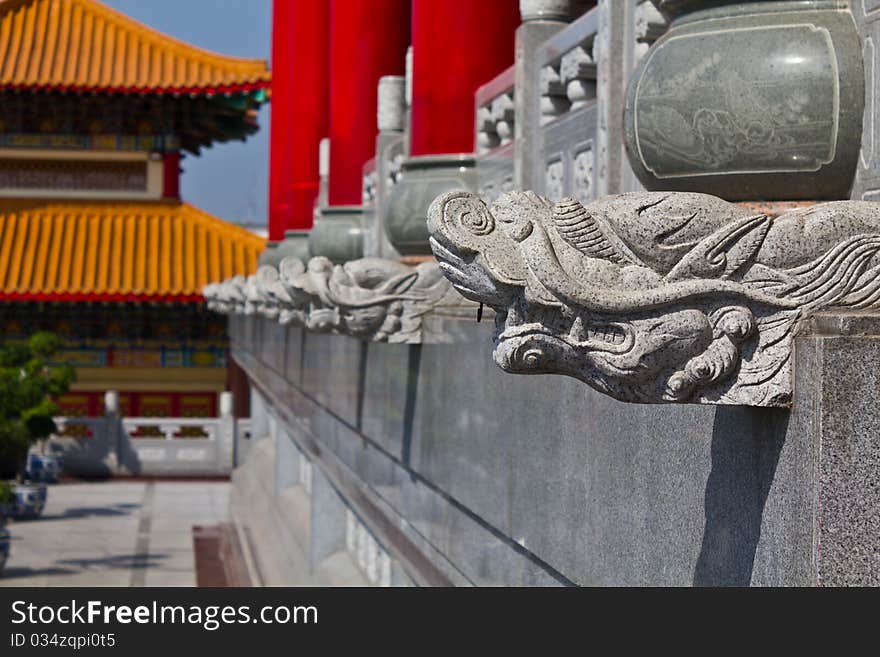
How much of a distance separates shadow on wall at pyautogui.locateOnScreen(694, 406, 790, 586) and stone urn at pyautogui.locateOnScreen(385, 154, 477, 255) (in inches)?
140

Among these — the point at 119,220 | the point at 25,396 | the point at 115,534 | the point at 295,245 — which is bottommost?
the point at 115,534

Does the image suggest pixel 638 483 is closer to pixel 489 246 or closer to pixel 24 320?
pixel 489 246

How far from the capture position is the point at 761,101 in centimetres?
276

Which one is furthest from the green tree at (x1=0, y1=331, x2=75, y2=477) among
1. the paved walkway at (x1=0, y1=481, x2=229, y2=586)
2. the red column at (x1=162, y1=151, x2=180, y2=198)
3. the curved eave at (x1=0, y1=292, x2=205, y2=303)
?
the red column at (x1=162, y1=151, x2=180, y2=198)

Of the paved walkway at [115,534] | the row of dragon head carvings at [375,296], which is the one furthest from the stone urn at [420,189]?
the paved walkway at [115,534]

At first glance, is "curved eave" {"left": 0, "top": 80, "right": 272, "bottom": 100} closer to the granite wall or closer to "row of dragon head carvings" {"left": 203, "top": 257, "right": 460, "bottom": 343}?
the granite wall

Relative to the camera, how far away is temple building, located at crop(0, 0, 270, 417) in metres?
25.8

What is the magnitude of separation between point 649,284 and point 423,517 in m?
3.87

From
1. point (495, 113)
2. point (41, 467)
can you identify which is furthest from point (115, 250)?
point (495, 113)

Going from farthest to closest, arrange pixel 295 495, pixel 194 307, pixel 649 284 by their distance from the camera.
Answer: pixel 194 307 → pixel 295 495 → pixel 649 284

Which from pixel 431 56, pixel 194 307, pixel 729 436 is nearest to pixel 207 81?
pixel 194 307

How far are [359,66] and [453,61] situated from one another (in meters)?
3.30

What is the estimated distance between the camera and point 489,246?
268 centimetres

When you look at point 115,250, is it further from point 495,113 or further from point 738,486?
point 738,486
